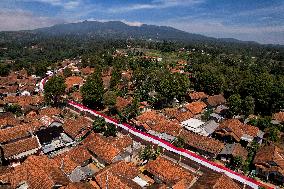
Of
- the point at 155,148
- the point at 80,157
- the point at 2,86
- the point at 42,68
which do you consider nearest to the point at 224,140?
the point at 155,148

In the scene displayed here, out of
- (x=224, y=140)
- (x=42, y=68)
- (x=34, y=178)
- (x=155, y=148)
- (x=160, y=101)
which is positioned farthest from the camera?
(x=42, y=68)

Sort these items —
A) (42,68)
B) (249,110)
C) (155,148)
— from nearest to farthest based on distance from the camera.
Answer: (155,148), (249,110), (42,68)

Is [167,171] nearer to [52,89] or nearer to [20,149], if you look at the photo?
[20,149]

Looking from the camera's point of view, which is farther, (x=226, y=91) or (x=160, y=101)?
(x=226, y=91)

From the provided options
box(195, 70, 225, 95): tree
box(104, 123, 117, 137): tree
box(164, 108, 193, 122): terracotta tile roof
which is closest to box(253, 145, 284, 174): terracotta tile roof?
box(164, 108, 193, 122): terracotta tile roof

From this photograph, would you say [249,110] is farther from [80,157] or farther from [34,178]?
[34,178]

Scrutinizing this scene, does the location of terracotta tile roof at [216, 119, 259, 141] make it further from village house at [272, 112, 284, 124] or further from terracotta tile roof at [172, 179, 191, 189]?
terracotta tile roof at [172, 179, 191, 189]
